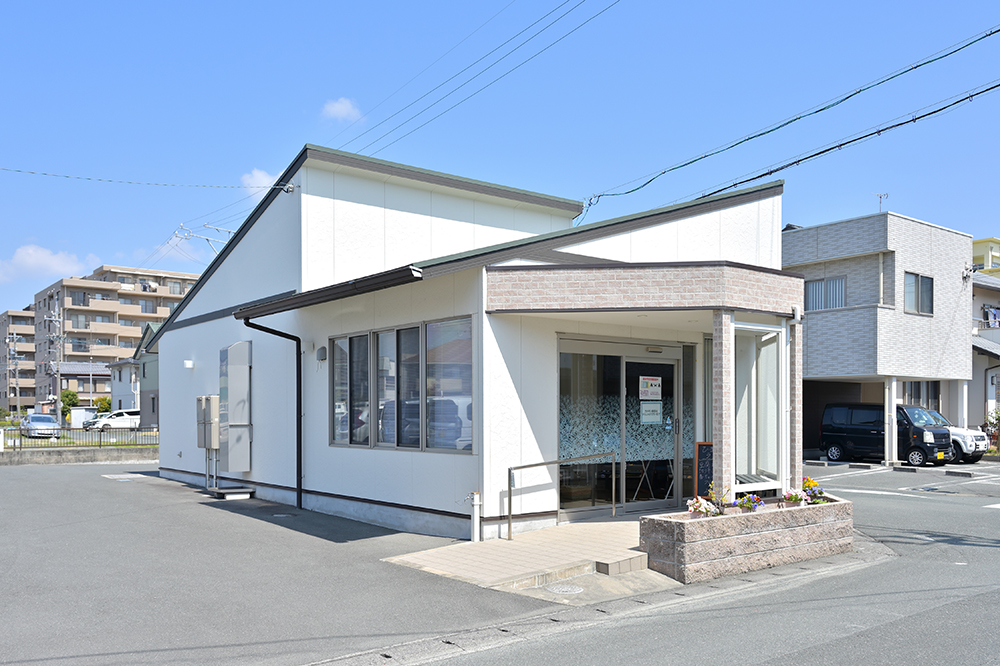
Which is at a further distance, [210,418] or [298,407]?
[210,418]

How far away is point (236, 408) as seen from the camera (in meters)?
15.3

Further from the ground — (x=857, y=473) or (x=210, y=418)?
(x=210, y=418)

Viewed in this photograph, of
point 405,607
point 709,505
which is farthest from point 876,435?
point 405,607

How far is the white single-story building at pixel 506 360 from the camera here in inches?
387

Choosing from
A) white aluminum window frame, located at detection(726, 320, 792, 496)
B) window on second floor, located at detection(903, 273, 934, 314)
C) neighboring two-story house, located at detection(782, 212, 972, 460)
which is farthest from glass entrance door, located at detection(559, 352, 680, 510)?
window on second floor, located at detection(903, 273, 934, 314)

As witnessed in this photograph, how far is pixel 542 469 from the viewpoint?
10.3m

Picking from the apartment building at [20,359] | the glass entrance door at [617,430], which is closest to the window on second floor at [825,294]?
the glass entrance door at [617,430]

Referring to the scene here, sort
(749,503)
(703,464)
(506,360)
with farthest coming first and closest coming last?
(703,464)
(506,360)
(749,503)

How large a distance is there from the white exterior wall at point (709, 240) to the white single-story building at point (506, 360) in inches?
1.1

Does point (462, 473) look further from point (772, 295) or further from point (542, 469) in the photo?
point (772, 295)

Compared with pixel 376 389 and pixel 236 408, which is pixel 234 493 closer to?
pixel 236 408

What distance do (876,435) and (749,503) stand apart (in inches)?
651

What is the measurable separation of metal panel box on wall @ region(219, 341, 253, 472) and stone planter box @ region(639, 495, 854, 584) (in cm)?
942

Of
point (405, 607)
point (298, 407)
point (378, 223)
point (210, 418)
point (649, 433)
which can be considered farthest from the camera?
point (210, 418)
